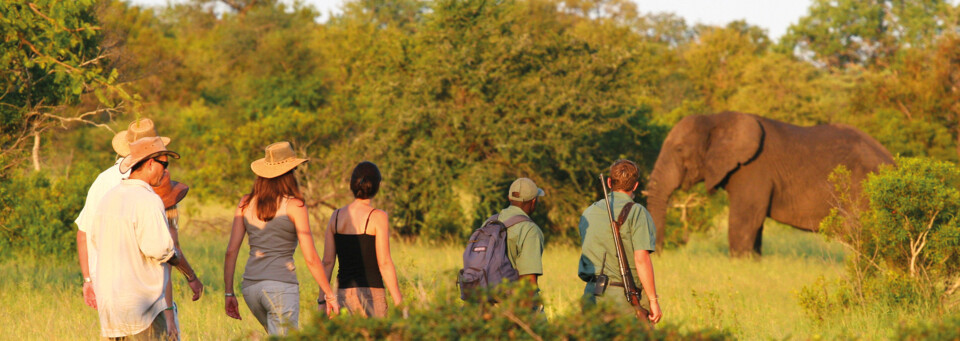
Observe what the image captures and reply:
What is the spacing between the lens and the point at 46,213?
15.6 metres

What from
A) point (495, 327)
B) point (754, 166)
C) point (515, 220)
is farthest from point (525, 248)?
point (754, 166)

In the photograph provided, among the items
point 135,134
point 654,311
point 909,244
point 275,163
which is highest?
point 135,134

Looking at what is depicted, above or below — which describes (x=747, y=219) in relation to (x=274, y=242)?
below

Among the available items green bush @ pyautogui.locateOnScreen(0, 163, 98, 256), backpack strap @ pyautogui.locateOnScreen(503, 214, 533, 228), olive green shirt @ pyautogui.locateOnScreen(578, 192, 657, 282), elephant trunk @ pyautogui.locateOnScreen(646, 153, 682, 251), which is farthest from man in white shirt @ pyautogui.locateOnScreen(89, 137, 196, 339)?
elephant trunk @ pyautogui.locateOnScreen(646, 153, 682, 251)

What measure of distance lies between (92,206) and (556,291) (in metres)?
6.58

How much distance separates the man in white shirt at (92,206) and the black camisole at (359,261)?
1345 millimetres

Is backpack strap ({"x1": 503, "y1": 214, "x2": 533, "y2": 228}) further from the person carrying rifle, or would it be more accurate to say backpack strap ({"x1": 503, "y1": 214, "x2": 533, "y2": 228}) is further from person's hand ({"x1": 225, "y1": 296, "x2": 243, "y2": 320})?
person's hand ({"x1": 225, "y1": 296, "x2": 243, "y2": 320})

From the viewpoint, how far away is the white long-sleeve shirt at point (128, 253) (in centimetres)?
522

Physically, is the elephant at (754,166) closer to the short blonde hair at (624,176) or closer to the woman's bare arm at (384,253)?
the short blonde hair at (624,176)

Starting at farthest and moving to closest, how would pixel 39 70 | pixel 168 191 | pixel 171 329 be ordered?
pixel 39 70 → pixel 168 191 → pixel 171 329

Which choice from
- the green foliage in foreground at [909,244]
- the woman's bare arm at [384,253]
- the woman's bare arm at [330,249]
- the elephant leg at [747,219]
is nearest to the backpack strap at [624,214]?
the woman's bare arm at [384,253]

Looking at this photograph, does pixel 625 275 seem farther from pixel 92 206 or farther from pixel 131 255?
pixel 92 206

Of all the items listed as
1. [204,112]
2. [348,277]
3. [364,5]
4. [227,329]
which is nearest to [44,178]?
[227,329]

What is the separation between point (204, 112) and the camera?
102 feet
